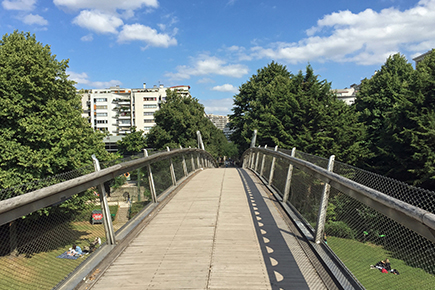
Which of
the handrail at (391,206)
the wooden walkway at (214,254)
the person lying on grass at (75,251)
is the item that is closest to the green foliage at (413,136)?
the wooden walkway at (214,254)

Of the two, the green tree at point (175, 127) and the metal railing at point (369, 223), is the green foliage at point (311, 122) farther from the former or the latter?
the metal railing at point (369, 223)

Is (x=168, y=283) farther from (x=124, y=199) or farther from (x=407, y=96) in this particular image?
(x=407, y=96)

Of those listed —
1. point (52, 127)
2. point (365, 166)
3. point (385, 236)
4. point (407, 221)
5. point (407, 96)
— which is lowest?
point (365, 166)

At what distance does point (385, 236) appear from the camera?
128 inches

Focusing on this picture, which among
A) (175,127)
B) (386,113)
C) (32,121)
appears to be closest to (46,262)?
(32,121)

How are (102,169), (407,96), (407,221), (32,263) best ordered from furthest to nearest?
(407,96), (102,169), (32,263), (407,221)

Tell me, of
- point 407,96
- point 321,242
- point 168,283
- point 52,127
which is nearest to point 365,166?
point 407,96

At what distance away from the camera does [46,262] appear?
10.4 feet

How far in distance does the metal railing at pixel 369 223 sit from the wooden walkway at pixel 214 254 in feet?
1.41

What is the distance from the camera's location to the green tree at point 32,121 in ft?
47.0

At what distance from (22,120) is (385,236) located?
50.8ft

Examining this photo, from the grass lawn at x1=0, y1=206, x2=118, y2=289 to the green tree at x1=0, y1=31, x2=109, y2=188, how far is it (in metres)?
11.8

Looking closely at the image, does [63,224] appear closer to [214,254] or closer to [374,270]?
Answer: [214,254]

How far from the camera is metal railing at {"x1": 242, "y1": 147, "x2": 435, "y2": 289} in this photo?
2557 millimetres
